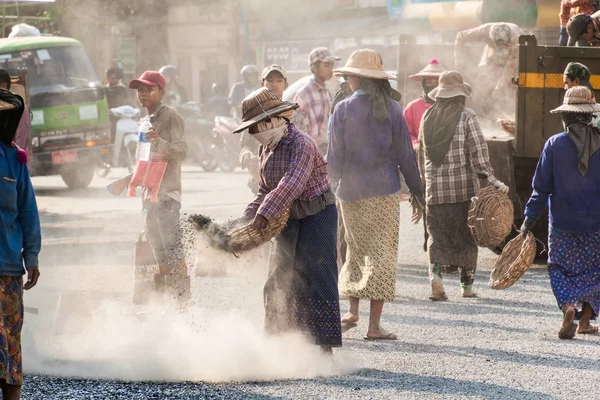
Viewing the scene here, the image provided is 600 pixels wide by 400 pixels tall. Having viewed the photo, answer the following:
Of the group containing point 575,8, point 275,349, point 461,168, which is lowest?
point 275,349

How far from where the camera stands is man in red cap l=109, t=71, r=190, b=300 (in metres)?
7.91

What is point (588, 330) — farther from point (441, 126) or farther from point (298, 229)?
point (298, 229)

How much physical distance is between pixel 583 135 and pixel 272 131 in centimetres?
229

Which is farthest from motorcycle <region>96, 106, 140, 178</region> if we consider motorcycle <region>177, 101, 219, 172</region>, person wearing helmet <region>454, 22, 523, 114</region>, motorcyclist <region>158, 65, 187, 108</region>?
person wearing helmet <region>454, 22, 523, 114</region>

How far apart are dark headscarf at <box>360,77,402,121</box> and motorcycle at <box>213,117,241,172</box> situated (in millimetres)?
14340

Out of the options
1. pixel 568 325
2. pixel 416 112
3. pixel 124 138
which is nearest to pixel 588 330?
pixel 568 325

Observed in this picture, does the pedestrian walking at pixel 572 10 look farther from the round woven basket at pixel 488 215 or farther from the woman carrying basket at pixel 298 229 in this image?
the woman carrying basket at pixel 298 229

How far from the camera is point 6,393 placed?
17.2 feet

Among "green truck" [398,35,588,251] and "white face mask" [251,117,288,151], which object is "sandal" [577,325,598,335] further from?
"white face mask" [251,117,288,151]

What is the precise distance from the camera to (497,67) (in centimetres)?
1180

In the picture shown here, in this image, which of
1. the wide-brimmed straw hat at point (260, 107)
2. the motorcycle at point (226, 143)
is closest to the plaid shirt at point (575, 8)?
the wide-brimmed straw hat at point (260, 107)

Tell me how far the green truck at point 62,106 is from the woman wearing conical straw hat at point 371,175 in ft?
35.9

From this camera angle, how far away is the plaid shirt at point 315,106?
929cm

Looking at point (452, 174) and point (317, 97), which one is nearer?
point (452, 174)
